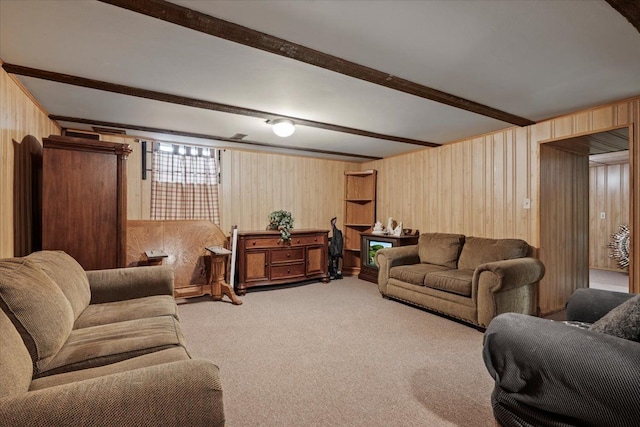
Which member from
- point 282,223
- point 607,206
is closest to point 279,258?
point 282,223

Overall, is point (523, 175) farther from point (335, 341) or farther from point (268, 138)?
→ point (268, 138)

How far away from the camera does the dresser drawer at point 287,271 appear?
4.86 m

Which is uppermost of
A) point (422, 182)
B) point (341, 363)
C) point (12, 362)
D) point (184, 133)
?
point (184, 133)

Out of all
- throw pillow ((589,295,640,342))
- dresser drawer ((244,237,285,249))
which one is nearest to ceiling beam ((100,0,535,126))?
throw pillow ((589,295,640,342))

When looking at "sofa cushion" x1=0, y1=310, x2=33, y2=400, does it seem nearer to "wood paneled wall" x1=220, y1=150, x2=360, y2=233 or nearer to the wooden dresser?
the wooden dresser

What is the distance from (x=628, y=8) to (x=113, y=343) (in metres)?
3.12

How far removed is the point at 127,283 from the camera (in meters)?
2.47

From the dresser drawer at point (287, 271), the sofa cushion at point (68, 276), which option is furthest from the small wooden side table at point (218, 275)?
the sofa cushion at point (68, 276)

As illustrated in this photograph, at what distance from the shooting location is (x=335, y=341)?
286 cm

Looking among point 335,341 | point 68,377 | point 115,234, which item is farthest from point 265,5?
point 335,341

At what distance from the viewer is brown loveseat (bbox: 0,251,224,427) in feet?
3.03

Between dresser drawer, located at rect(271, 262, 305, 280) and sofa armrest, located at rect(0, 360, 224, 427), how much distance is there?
3767mm

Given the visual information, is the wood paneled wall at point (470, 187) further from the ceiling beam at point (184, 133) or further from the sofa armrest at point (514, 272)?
the ceiling beam at point (184, 133)

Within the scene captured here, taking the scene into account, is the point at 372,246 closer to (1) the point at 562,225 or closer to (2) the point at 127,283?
(1) the point at 562,225
